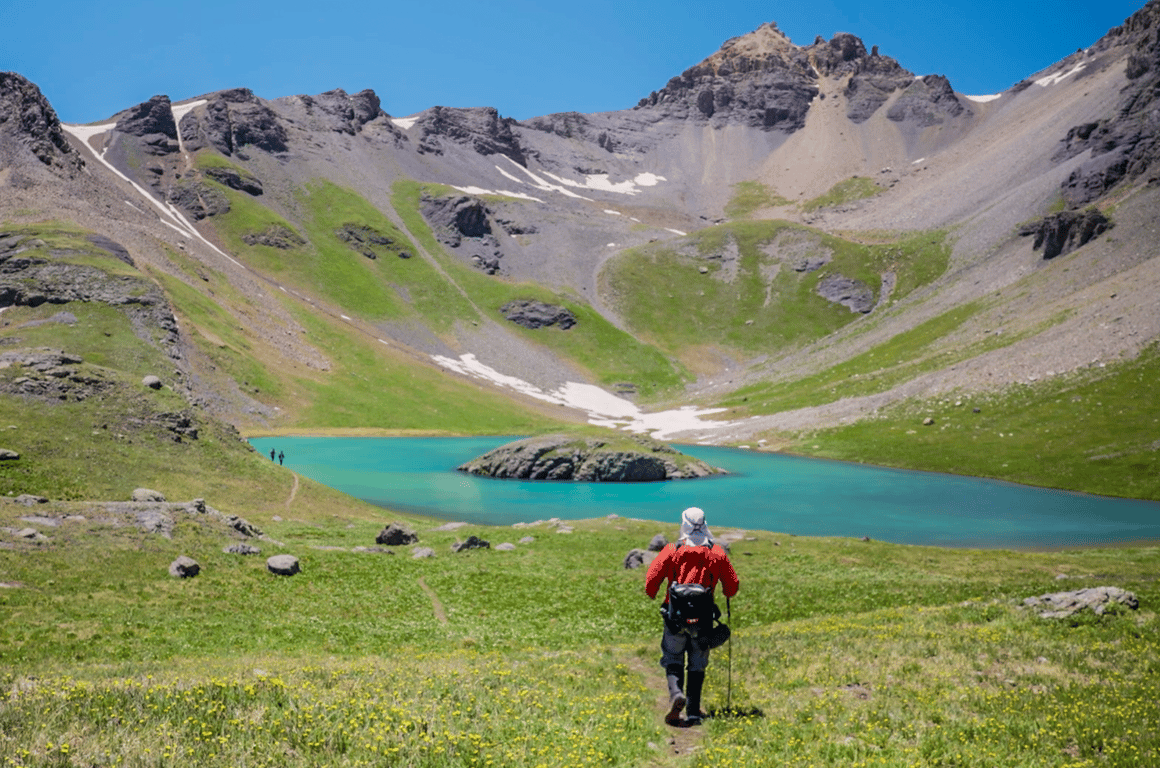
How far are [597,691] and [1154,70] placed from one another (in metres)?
232

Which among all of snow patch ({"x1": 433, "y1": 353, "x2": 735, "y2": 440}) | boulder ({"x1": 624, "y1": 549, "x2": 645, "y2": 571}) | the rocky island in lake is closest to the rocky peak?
snow patch ({"x1": 433, "y1": 353, "x2": 735, "y2": 440})

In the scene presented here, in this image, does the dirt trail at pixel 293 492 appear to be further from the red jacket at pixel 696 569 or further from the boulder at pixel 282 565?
the red jacket at pixel 696 569

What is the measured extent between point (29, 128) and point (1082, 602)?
657 ft

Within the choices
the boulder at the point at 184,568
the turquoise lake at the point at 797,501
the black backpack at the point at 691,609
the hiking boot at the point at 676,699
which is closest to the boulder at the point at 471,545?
the boulder at the point at 184,568

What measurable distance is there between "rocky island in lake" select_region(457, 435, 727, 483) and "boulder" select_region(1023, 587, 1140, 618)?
208 ft

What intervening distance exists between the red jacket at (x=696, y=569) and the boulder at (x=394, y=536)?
29596mm

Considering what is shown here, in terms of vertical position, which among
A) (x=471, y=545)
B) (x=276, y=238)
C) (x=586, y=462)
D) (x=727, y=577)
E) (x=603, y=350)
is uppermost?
(x=276, y=238)

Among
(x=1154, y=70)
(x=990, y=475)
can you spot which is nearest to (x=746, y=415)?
(x=990, y=475)

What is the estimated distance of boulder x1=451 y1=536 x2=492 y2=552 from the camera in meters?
39.5

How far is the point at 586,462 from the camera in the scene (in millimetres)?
85938

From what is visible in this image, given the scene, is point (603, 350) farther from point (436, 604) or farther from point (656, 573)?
point (656, 573)

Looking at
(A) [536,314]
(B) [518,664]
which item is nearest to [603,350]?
(A) [536,314]

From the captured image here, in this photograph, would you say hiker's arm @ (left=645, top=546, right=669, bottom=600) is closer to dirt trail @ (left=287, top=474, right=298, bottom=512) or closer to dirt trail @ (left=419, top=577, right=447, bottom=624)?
dirt trail @ (left=419, top=577, right=447, bottom=624)

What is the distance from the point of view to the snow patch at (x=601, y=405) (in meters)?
138
